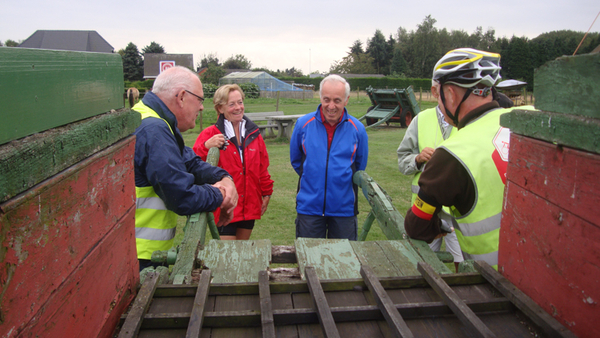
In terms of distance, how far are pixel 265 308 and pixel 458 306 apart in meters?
0.60

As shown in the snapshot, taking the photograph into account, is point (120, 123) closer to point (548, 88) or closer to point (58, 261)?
point (58, 261)

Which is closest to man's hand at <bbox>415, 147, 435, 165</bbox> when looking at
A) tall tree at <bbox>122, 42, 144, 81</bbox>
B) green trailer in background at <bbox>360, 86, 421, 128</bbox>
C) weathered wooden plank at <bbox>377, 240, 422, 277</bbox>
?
weathered wooden plank at <bbox>377, 240, 422, 277</bbox>

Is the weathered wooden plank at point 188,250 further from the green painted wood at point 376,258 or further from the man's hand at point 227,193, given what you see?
the green painted wood at point 376,258

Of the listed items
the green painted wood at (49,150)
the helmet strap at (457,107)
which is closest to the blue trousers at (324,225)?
the helmet strap at (457,107)

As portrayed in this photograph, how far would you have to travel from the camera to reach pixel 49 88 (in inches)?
36.4

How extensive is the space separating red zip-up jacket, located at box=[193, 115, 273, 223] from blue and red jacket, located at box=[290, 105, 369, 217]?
532 millimetres

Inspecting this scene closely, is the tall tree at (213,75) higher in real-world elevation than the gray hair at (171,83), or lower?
higher

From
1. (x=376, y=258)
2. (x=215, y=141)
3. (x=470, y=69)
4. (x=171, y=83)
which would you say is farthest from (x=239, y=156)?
(x=470, y=69)

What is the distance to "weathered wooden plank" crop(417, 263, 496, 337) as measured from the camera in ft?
3.60

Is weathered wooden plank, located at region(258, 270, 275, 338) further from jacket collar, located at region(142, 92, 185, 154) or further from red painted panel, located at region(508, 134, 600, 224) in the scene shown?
jacket collar, located at region(142, 92, 185, 154)

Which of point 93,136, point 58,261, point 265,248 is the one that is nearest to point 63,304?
point 58,261

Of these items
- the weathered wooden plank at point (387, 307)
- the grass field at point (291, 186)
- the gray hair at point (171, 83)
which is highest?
the gray hair at point (171, 83)

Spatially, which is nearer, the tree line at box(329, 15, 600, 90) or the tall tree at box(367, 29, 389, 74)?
the tree line at box(329, 15, 600, 90)

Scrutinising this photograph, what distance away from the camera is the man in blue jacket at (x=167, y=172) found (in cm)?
213
